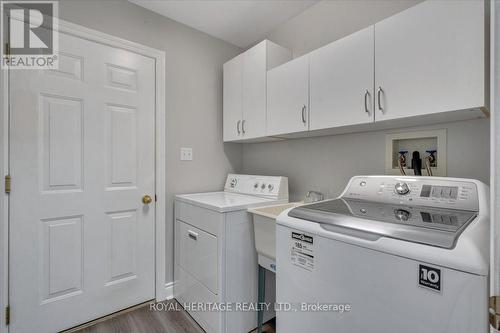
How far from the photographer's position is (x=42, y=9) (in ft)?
4.97

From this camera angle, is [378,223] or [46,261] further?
[46,261]

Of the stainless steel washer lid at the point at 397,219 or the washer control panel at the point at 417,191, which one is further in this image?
the washer control panel at the point at 417,191

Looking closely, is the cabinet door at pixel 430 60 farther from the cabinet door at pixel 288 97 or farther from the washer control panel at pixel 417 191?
the cabinet door at pixel 288 97

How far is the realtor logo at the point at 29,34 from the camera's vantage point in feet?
4.69

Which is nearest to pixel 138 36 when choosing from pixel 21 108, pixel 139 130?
pixel 139 130

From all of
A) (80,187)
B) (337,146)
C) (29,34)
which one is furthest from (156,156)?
(337,146)

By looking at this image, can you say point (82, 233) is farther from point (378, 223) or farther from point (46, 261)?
point (378, 223)

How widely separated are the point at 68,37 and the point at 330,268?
83.1 inches

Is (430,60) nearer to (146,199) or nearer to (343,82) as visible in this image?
(343,82)

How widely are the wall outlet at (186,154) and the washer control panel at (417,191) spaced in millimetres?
1411

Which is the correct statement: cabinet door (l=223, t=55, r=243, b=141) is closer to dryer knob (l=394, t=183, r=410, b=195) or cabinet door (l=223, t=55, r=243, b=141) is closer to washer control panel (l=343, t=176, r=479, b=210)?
washer control panel (l=343, t=176, r=479, b=210)

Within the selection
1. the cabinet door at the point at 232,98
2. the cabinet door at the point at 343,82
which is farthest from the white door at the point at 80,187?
the cabinet door at the point at 343,82

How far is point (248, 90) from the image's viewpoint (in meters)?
2.00

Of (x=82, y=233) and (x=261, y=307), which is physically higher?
(x=82, y=233)
